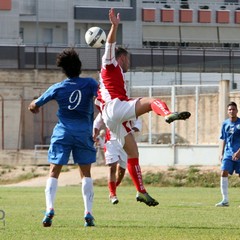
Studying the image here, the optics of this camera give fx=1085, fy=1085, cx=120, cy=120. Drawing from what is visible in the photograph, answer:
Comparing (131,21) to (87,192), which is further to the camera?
(131,21)

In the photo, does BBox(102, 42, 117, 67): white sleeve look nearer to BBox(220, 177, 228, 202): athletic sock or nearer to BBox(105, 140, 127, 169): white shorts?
BBox(105, 140, 127, 169): white shorts

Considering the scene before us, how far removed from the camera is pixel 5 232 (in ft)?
41.3

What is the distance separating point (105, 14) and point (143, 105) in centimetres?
6048

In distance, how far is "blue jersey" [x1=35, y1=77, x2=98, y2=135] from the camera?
1373cm

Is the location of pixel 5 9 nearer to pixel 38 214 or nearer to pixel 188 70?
pixel 188 70

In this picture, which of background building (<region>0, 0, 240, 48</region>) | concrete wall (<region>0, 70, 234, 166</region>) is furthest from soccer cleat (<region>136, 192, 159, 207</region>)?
background building (<region>0, 0, 240, 48</region>)

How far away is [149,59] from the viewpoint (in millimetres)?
59094

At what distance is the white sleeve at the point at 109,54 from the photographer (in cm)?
1435

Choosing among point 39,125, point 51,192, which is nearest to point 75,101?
point 51,192

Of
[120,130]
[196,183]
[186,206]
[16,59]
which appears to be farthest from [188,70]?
[120,130]

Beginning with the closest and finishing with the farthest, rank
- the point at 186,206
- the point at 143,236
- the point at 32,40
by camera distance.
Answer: the point at 143,236, the point at 186,206, the point at 32,40

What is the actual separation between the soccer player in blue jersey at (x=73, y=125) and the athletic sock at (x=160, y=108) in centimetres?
91

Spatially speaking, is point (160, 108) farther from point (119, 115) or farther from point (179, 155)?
Answer: point (179, 155)

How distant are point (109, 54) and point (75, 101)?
1084 millimetres
